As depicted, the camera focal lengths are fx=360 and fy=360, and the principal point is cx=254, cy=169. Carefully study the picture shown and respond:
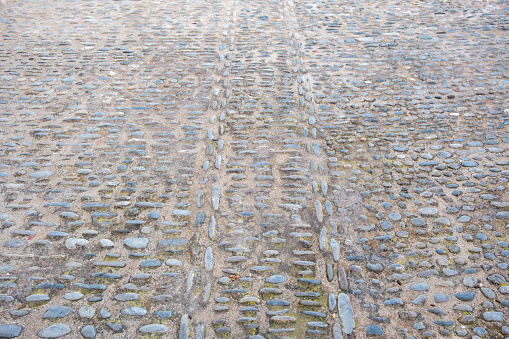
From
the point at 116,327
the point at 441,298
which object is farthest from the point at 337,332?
the point at 116,327

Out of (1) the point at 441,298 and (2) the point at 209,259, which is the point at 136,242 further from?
(1) the point at 441,298

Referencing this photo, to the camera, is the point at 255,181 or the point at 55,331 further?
the point at 255,181

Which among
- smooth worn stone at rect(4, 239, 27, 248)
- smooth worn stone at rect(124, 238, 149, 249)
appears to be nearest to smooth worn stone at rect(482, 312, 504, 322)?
smooth worn stone at rect(124, 238, 149, 249)

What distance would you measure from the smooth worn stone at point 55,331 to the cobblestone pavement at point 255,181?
0.6 inches

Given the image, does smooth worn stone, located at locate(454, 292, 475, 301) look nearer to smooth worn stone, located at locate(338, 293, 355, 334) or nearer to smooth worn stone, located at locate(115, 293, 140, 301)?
smooth worn stone, located at locate(338, 293, 355, 334)

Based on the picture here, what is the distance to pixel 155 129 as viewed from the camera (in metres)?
5.71

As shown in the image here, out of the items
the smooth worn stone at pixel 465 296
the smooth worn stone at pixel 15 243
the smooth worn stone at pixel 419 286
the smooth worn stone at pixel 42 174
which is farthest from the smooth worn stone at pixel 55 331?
the smooth worn stone at pixel 465 296

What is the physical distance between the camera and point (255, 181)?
490 cm

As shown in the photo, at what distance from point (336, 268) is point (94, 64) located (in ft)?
20.0

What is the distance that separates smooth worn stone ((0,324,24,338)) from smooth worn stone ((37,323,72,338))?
0.20 metres

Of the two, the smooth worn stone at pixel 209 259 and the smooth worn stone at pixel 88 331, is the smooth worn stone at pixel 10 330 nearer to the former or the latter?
the smooth worn stone at pixel 88 331

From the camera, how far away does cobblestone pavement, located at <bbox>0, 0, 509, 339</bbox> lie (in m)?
3.59

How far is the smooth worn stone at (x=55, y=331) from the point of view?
3.32m

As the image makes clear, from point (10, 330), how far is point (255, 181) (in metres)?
3.06
